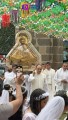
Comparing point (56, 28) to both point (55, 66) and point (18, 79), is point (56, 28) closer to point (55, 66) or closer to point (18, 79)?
point (55, 66)

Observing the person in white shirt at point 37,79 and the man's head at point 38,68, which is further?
the person in white shirt at point 37,79

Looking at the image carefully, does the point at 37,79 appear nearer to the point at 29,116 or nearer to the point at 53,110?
the point at 29,116

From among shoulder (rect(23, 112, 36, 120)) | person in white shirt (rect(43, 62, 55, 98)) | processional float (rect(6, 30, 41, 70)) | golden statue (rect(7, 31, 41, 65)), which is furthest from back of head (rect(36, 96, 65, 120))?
golden statue (rect(7, 31, 41, 65))

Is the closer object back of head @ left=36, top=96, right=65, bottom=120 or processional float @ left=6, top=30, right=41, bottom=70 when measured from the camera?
back of head @ left=36, top=96, right=65, bottom=120

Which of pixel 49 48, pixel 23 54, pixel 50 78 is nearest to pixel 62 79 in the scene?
pixel 50 78

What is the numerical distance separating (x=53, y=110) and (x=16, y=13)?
12690 millimetres

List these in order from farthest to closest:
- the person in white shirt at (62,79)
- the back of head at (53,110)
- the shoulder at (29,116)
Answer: the person in white shirt at (62,79), the shoulder at (29,116), the back of head at (53,110)

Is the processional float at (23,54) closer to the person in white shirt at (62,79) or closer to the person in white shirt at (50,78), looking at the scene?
the person in white shirt at (50,78)

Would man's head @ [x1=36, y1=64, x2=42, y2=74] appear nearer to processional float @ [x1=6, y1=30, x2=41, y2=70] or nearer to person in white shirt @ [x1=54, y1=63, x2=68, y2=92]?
person in white shirt @ [x1=54, y1=63, x2=68, y2=92]

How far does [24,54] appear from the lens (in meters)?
20.5

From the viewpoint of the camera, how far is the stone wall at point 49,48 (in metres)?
24.0

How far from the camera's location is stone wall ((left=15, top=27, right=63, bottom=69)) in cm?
2400

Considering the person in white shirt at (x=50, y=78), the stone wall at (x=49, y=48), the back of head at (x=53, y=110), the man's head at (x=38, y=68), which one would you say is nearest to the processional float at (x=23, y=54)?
the person in white shirt at (x=50, y=78)

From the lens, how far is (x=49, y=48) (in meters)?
24.5
